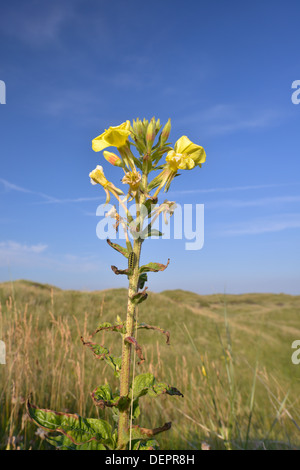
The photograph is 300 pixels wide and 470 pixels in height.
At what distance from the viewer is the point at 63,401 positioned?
441 cm

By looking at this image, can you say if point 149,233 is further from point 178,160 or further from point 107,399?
point 107,399

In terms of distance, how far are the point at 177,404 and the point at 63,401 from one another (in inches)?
71.5

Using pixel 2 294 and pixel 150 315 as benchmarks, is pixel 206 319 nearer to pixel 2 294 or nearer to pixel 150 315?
pixel 150 315

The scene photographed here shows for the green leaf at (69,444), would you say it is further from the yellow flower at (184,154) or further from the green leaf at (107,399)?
the yellow flower at (184,154)

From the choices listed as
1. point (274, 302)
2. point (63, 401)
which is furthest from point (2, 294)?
point (274, 302)

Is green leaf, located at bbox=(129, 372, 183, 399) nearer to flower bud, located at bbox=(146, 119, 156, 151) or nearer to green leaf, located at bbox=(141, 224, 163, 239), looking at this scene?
green leaf, located at bbox=(141, 224, 163, 239)

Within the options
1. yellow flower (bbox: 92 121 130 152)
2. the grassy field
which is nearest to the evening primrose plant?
yellow flower (bbox: 92 121 130 152)

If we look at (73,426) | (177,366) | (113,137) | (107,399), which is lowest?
(177,366)

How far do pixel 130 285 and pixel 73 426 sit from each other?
0.94m

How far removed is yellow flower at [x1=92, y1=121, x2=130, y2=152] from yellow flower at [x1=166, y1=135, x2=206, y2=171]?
1.08ft

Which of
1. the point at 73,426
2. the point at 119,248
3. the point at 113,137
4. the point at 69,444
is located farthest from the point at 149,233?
the point at 69,444

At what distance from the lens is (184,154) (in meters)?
2.25

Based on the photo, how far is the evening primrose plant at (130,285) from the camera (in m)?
1.97
